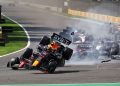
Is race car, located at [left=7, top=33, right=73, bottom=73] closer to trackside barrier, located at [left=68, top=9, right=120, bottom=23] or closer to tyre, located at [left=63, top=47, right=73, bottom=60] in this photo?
tyre, located at [left=63, top=47, right=73, bottom=60]

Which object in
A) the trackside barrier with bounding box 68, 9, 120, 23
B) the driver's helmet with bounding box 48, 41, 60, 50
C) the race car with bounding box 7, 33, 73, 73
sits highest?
the driver's helmet with bounding box 48, 41, 60, 50

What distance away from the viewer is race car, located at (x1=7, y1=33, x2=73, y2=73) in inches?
742

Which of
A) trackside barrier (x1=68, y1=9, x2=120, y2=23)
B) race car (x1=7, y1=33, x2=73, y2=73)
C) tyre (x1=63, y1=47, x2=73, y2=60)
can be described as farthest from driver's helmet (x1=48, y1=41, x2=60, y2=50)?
trackside barrier (x1=68, y1=9, x2=120, y2=23)

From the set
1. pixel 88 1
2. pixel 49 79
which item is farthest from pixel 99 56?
pixel 88 1

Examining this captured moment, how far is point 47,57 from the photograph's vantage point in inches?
748

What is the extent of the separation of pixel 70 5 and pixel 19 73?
266 ft

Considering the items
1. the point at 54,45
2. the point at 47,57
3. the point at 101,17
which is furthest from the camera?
the point at 101,17

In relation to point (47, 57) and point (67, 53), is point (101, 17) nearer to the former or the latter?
point (67, 53)

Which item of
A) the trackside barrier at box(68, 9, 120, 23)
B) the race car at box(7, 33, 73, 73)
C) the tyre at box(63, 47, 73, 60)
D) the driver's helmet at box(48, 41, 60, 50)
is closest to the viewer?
the race car at box(7, 33, 73, 73)

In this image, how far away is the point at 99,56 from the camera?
78.0 ft

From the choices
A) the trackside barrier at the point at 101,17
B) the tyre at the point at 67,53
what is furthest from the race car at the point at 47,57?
the trackside barrier at the point at 101,17

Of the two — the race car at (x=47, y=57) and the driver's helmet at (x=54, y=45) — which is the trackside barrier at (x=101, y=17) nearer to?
the race car at (x=47, y=57)

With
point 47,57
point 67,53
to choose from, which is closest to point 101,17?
point 67,53

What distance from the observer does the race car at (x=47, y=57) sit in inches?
742
